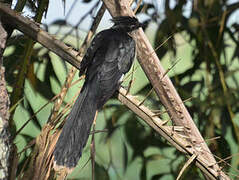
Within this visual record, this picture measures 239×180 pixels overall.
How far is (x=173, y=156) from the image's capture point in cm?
284

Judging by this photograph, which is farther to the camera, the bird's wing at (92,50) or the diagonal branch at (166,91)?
the bird's wing at (92,50)

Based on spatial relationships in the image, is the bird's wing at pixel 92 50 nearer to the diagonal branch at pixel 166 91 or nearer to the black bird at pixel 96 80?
the black bird at pixel 96 80

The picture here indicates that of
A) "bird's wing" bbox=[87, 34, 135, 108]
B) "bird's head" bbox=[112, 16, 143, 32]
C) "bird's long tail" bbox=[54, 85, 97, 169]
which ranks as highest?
"bird's head" bbox=[112, 16, 143, 32]

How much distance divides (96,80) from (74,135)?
Answer: 1.49 ft

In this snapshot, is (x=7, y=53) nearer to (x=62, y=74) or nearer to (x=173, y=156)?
(x=62, y=74)

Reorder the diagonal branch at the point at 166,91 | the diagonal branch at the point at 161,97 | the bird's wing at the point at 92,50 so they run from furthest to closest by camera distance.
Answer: the bird's wing at the point at 92,50
the diagonal branch at the point at 166,91
the diagonal branch at the point at 161,97

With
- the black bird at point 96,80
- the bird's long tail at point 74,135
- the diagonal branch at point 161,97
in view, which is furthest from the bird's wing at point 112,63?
the diagonal branch at point 161,97

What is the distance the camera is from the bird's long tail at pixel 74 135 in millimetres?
1166

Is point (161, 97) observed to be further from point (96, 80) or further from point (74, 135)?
point (96, 80)

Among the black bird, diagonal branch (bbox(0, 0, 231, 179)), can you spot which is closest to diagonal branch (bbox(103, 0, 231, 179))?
diagonal branch (bbox(0, 0, 231, 179))

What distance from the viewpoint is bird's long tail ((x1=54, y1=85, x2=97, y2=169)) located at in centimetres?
117

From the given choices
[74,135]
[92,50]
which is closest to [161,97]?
[74,135]

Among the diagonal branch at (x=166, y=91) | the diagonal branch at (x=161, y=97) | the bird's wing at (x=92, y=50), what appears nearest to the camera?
the diagonal branch at (x=161, y=97)

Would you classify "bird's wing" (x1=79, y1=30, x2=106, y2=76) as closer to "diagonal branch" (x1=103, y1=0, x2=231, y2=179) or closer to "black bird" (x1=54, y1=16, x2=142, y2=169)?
"black bird" (x1=54, y1=16, x2=142, y2=169)
